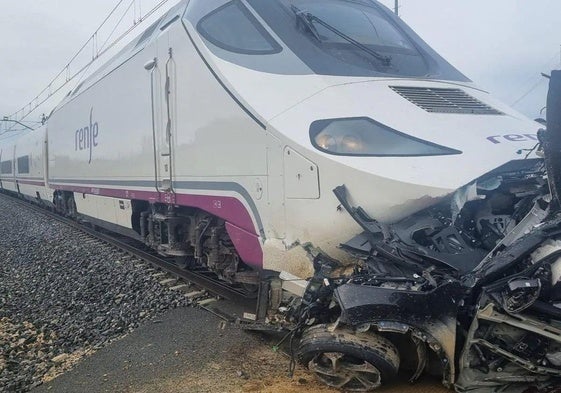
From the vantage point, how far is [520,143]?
374 centimetres

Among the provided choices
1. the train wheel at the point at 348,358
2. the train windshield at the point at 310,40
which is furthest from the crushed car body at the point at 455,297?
the train windshield at the point at 310,40

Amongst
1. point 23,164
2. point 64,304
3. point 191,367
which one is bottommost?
point 64,304

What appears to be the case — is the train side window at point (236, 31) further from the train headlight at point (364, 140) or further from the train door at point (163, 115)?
the train headlight at point (364, 140)

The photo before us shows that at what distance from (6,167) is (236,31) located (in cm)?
2568

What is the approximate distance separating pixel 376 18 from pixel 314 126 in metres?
2.32

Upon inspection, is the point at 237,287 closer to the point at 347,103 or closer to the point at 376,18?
the point at 347,103

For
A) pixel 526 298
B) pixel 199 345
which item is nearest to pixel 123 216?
pixel 199 345

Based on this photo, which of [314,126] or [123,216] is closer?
[314,126]

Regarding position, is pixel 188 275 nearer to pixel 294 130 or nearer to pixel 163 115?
pixel 163 115

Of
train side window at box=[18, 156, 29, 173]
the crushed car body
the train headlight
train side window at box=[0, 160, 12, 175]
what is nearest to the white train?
the train headlight

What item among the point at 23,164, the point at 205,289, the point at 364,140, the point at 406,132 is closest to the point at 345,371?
the point at 364,140

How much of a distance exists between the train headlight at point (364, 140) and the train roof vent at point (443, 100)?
52 centimetres

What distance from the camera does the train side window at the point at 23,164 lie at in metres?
19.0

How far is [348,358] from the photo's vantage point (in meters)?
3.02
